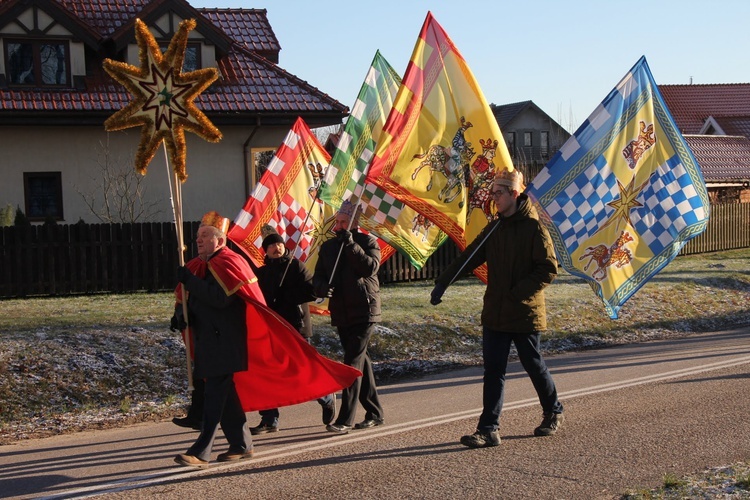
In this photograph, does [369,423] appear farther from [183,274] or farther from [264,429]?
[183,274]

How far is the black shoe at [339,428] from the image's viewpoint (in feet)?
26.4

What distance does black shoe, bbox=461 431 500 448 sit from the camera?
286 inches

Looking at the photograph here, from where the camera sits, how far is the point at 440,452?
23.7ft

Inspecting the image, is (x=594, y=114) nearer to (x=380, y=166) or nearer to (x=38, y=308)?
(x=380, y=166)

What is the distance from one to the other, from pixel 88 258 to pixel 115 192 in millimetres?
4874

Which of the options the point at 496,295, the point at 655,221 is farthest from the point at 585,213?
the point at 496,295

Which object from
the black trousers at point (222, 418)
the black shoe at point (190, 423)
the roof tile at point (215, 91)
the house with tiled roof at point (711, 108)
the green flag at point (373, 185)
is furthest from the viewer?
the house with tiled roof at point (711, 108)

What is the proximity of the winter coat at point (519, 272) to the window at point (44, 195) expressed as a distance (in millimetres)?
17724

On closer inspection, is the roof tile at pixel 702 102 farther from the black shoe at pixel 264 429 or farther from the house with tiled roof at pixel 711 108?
the black shoe at pixel 264 429

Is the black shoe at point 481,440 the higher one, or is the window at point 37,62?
the window at point 37,62

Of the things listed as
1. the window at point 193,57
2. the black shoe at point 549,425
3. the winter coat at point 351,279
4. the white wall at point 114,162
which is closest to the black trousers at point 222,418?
the winter coat at point 351,279

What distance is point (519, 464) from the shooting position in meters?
6.78

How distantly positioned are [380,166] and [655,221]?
3059mm

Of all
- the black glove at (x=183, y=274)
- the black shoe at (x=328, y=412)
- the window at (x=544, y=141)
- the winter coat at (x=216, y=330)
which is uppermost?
the window at (x=544, y=141)
